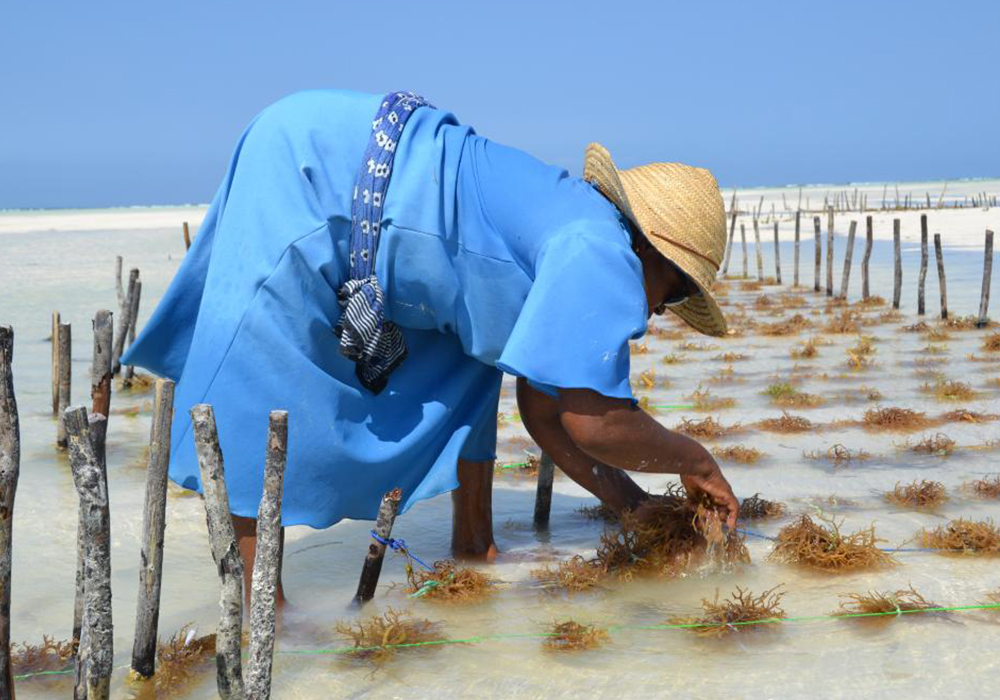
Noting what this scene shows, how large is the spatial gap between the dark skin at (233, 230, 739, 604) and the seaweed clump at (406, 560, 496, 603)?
0.26 meters

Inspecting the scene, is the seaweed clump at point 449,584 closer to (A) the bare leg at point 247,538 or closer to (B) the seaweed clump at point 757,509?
(A) the bare leg at point 247,538

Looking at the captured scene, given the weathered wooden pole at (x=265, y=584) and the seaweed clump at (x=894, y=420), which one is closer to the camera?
the weathered wooden pole at (x=265, y=584)

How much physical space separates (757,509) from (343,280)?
2381 mm

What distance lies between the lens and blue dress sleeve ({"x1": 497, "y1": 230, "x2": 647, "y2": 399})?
2.61 meters

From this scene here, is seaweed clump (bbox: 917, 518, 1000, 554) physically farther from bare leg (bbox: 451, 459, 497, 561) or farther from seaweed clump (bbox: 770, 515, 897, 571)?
bare leg (bbox: 451, 459, 497, 561)

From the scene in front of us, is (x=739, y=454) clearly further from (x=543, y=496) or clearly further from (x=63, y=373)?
(x=63, y=373)

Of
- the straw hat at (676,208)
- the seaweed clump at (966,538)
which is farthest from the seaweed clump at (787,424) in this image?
the straw hat at (676,208)

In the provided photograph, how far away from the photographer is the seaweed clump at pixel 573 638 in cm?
310

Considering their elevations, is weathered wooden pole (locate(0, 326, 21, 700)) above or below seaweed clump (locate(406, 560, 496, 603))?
above

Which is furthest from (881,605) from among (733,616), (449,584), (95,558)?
(95,558)

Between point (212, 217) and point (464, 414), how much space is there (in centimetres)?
95

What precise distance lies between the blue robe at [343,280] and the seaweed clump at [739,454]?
2.91m

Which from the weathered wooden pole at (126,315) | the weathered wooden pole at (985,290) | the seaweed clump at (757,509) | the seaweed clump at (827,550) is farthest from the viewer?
the weathered wooden pole at (985,290)

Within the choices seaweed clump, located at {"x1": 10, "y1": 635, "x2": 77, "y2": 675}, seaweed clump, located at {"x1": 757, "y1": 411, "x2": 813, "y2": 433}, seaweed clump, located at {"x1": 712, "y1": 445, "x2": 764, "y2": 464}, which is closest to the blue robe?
seaweed clump, located at {"x1": 10, "y1": 635, "x2": 77, "y2": 675}
